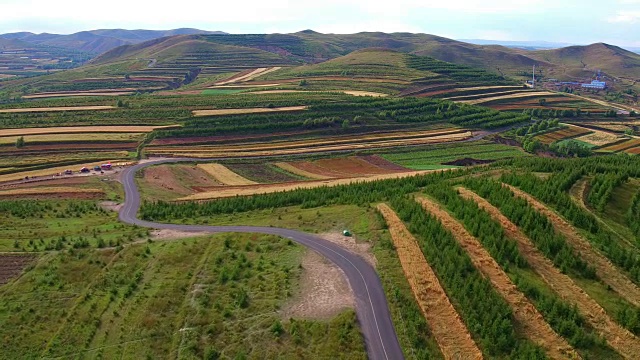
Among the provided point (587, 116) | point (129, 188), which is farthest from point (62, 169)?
point (587, 116)

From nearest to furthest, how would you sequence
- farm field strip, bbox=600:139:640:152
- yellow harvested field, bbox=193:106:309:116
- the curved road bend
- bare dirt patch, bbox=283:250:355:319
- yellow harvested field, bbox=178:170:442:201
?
1. the curved road bend
2. bare dirt patch, bbox=283:250:355:319
3. yellow harvested field, bbox=178:170:442:201
4. farm field strip, bbox=600:139:640:152
5. yellow harvested field, bbox=193:106:309:116

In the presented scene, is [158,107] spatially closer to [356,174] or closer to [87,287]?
[356,174]

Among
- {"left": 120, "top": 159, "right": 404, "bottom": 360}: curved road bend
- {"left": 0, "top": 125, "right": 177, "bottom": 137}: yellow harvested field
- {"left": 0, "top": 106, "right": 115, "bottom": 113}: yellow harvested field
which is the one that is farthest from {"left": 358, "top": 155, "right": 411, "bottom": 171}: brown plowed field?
{"left": 0, "top": 106, "right": 115, "bottom": 113}: yellow harvested field

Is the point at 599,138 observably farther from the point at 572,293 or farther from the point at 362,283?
the point at 362,283

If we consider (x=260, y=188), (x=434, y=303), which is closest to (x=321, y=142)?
(x=260, y=188)

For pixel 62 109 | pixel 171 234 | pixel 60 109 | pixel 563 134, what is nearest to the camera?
pixel 171 234

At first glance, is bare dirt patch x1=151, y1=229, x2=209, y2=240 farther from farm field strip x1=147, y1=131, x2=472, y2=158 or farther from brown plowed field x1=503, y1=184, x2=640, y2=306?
farm field strip x1=147, y1=131, x2=472, y2=158
